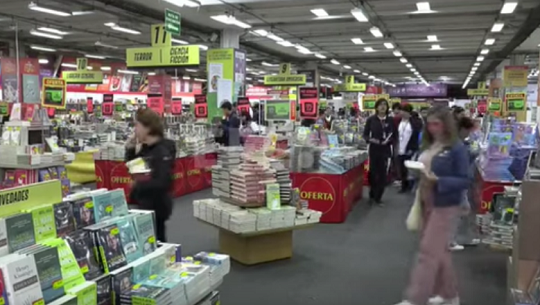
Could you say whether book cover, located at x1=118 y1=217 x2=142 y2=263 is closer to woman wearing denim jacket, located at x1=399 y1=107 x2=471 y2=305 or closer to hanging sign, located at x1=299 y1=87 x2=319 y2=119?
woman wearing denim jacket, located at x1=399 y1=107 x2=471 y2=305

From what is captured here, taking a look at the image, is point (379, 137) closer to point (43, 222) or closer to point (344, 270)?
point (344, 270)

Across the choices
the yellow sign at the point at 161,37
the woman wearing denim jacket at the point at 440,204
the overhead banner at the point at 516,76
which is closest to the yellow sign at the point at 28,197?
the woman wearing denim jacket at the point at 440,204

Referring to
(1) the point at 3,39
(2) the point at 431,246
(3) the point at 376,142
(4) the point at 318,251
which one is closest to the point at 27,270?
(2) the point at 431,246

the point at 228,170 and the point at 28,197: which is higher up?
the point at 28,197

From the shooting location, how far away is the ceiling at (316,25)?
12830 mm

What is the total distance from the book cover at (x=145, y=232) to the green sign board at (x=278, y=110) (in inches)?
338

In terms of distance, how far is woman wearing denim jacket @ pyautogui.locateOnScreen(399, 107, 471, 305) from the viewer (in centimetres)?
387

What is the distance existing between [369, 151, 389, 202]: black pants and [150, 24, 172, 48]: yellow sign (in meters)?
5.98

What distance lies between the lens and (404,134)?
31.9 feet

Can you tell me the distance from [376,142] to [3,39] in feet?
53.4

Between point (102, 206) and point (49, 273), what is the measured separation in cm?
76

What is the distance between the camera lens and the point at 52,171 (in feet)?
24.5

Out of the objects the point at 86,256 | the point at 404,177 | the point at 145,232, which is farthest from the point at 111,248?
the point at 404,177

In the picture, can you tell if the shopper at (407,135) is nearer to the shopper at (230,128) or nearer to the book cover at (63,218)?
the shopper at (230,128)
